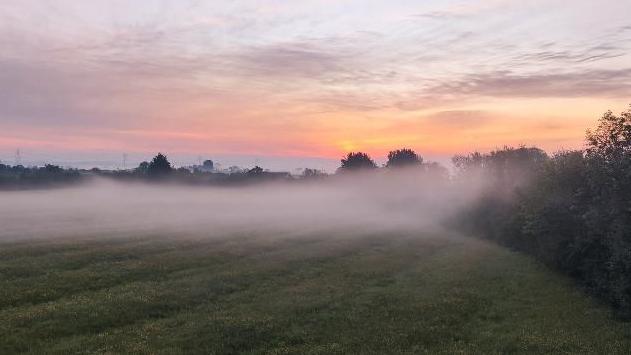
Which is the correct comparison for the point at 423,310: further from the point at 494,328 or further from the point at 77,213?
the point at 77,213

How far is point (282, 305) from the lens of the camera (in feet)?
114

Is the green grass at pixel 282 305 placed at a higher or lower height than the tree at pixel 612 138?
lower

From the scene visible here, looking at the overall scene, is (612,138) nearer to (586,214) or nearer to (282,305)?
(586,214)

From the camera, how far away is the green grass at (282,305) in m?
27.4

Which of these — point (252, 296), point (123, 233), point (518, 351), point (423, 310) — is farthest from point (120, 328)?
point (123, 233)

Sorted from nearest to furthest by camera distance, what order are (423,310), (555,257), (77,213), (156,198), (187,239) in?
(423,310)
(555,257)
(187,239)
(77,213)
(156,198)

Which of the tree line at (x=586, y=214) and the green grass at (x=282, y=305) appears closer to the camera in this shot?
the green grass at (x=282, y=305)

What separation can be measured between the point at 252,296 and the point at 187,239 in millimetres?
33581

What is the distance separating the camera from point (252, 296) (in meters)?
37.6

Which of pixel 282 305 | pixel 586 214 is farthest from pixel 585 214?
pixel 282 305

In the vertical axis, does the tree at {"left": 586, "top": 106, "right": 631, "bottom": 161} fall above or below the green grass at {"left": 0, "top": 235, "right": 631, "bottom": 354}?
above

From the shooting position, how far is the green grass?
89.8ft

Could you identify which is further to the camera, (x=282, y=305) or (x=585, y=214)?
(x=585, y=214)

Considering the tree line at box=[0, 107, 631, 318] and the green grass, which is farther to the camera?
the tree line at box=[0, 107, 631, 318]
